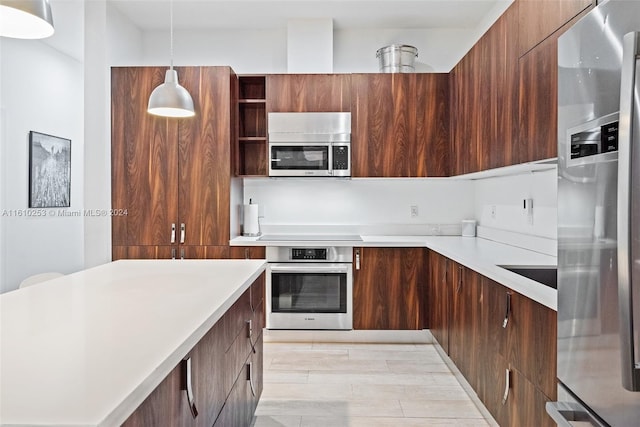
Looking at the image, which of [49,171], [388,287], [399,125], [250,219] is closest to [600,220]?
[388,287]

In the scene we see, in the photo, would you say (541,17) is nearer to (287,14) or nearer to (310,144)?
(310,144)

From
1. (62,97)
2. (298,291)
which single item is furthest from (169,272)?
(62,97)

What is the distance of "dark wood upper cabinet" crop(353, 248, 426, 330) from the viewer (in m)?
3.68

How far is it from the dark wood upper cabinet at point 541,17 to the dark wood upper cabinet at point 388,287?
1.90 meters

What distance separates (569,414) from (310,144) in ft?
9.81

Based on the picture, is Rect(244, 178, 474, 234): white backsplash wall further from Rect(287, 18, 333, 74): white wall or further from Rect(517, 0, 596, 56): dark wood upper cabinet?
Rect(517, 0, 596, 56): dark wood upper cabinet

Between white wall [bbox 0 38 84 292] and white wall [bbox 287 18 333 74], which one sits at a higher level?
white wall [bbox 287 18 333 74]

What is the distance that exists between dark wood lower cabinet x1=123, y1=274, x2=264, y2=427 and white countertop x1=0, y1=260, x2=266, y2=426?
0.26ft

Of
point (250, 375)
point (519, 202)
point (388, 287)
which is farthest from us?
point (388, 287)

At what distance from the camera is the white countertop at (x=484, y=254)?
175 centimetres

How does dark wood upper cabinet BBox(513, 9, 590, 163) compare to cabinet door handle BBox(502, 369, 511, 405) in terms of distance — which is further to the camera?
cabinet door handle BBox(502, 369, 511, 405)

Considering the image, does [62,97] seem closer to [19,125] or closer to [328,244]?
[19,125]

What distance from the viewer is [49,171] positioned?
4.72m

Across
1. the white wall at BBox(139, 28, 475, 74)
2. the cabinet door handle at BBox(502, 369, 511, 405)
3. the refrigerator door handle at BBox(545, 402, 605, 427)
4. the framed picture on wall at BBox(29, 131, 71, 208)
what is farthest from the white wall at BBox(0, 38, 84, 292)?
the refrigerator door handle at BBox(545, 402, 605, 427)
